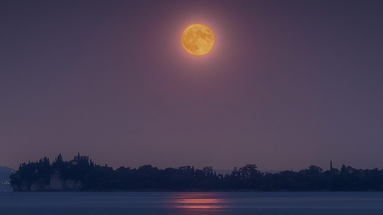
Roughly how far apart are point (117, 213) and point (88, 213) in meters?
4.93

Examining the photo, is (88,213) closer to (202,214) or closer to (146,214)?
(146,214)

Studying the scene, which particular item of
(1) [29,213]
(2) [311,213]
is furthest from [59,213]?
(2) [311,213]

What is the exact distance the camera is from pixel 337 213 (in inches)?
4038

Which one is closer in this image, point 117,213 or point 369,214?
point 369,214

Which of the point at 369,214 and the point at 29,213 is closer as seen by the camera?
the point at 369,214

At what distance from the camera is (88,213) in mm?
106250

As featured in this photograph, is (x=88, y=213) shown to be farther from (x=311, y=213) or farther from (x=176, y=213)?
(x=311, y=213)

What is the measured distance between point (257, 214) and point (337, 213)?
13.1 metres

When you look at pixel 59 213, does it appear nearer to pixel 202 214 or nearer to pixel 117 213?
pixel 117 213

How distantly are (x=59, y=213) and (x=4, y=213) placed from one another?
903cm

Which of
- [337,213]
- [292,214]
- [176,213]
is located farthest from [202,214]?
[337,213]

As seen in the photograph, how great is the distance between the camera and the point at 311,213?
101500mm

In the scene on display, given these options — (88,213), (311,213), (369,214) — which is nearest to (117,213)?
(88,213)

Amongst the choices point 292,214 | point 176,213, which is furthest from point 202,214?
point 292,214
